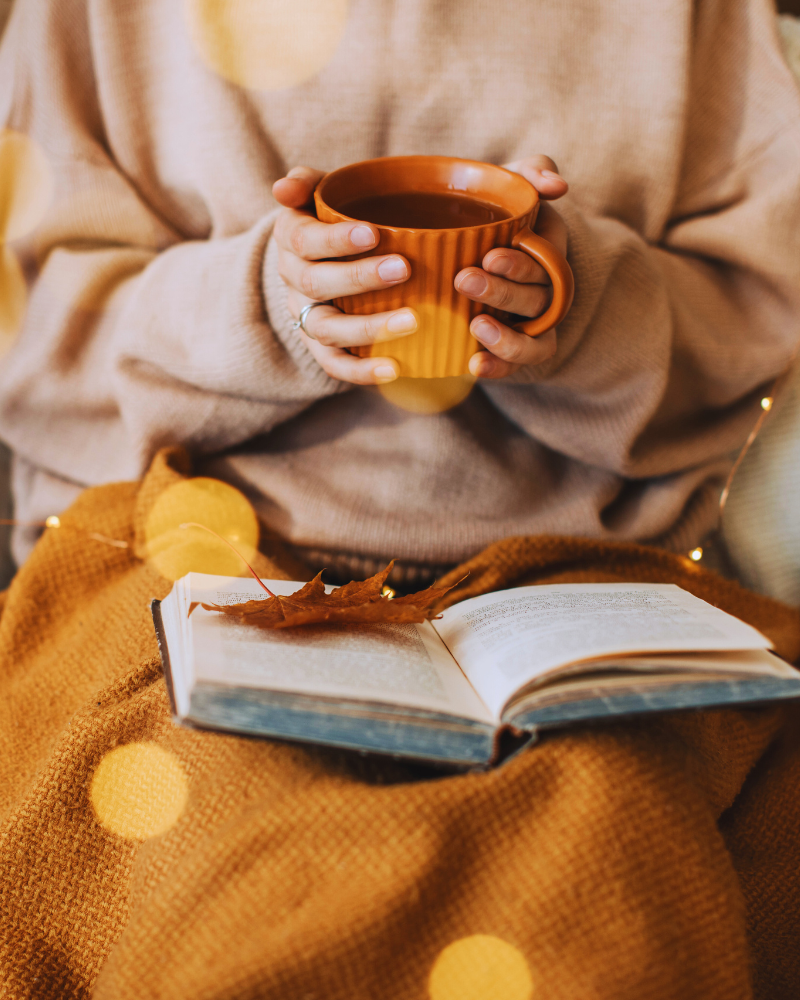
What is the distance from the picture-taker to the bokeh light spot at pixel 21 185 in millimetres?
814

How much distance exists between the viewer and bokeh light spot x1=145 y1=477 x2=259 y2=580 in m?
0.67

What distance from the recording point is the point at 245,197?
0.80 metres

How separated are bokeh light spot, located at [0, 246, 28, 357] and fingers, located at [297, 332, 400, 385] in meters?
0.45

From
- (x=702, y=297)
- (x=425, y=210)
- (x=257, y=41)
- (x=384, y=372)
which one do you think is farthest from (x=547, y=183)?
(x=257, y=41)

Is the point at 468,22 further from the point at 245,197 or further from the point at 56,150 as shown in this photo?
the point at 56,150

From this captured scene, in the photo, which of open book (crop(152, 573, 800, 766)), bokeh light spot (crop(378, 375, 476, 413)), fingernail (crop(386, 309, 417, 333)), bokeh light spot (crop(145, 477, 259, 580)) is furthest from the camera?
bokeh light spot (crop(378, 375, 476, 413))

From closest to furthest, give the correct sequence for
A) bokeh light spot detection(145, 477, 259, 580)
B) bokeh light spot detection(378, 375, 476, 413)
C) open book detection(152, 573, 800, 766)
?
open book detection(152, 573, 800, 766), bokeh light spot detection(145, 477, 259, 580), bokeh light spot detection(378, 375, 476, 413)

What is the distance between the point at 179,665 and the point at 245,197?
0.58 m

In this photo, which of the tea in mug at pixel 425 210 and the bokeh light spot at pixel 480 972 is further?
the tea in mug at pixel 425 210

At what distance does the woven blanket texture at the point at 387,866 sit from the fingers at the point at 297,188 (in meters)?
0.39

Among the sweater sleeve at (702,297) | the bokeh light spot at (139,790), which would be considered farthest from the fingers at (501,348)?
the bokeh light spot at (139,790)

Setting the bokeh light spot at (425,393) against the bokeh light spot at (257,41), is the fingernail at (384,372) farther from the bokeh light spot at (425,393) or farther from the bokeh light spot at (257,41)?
the bokeh light spot at (257,41)

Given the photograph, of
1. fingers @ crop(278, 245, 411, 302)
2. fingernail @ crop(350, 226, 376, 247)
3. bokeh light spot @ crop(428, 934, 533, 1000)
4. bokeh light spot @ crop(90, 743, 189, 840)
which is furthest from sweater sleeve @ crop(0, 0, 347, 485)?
bokeh light spot @ crop(428, 934, 533, 1000)

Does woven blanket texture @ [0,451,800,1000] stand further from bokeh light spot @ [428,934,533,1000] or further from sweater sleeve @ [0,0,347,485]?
sweater sleeve @ [0,0,347,485]
